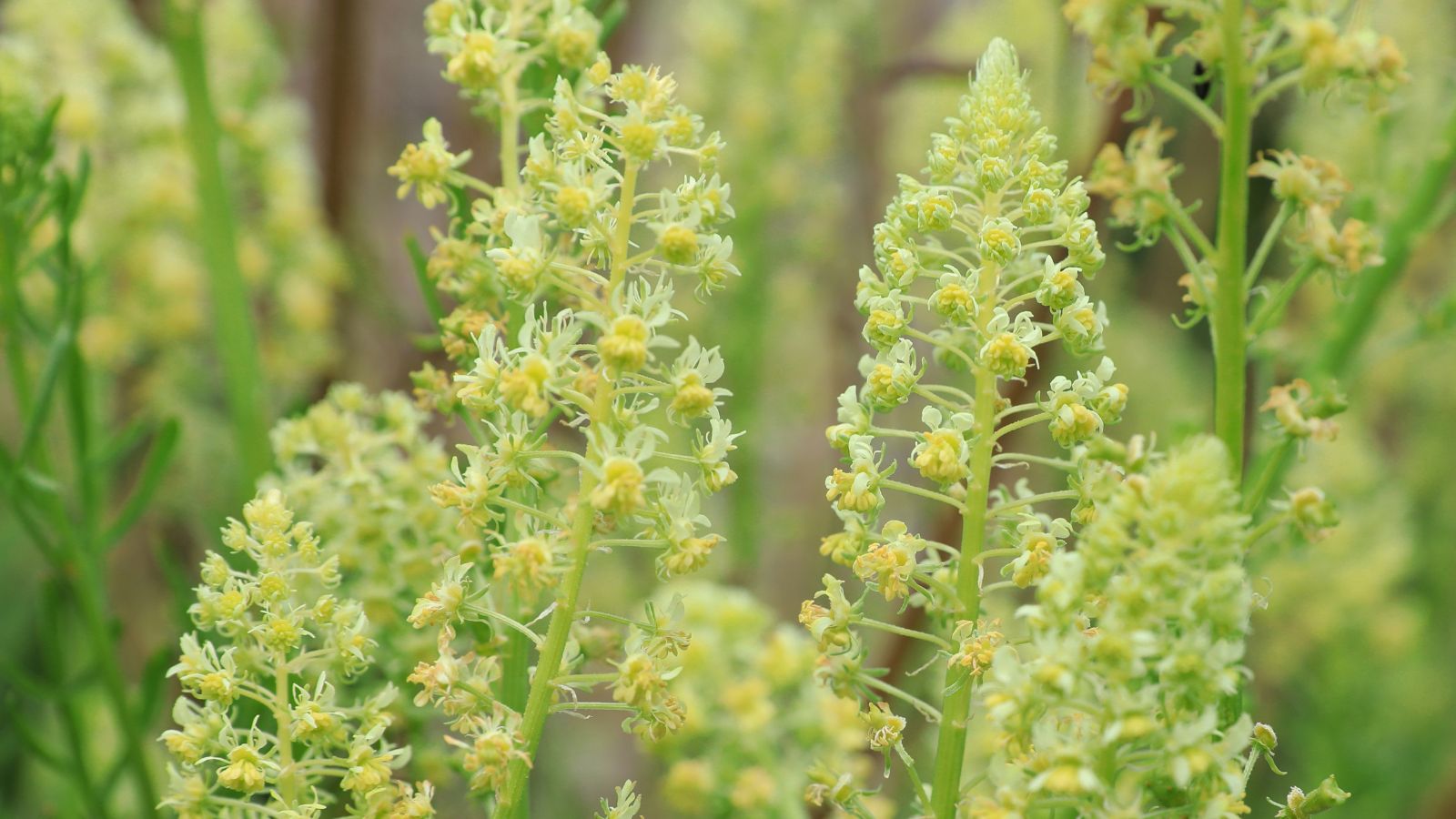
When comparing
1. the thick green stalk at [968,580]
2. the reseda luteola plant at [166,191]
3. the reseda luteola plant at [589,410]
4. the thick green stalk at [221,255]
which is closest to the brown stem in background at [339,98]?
the reseda luteola plant at [166,191]

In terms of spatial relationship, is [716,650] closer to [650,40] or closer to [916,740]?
[916,740]

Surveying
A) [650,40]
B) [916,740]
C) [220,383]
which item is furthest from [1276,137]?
[220,383]

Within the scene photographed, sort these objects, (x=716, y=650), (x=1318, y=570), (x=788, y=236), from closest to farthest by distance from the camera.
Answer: (x=716, y=650) < (x=1318, y=570) < (x=788, y=236)

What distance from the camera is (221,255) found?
32.4 inches

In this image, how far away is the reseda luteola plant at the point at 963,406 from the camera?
455 mm

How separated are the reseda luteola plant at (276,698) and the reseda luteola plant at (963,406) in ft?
0.49

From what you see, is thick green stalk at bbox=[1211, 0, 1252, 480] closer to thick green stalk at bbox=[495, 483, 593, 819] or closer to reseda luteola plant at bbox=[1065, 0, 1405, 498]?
reseda luteola plant at bbox=[1065, 0, 1405, 498]

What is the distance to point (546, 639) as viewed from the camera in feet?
1.49

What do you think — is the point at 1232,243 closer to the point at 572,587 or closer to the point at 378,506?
the point at 572,587

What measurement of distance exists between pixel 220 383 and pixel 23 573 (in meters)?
0.32

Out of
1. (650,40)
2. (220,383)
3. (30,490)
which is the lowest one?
(220,383)

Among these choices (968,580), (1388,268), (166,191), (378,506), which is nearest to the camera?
(968,580)

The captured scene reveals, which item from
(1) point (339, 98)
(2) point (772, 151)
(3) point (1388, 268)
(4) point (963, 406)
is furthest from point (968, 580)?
(2) point (772, 151)

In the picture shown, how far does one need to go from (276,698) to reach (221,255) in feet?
1.38
